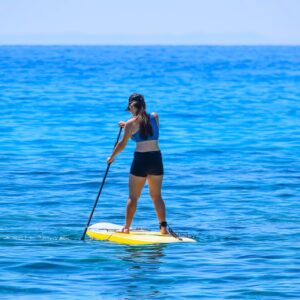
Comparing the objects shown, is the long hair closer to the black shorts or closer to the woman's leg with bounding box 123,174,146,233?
the black shorts

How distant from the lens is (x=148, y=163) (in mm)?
14070

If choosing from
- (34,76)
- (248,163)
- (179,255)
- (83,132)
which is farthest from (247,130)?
(34,76)

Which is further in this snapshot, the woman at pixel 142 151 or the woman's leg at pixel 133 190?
→ the woman's leg at pixel 133 190

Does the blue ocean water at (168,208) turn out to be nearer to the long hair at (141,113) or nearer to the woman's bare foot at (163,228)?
the woman's bare foot at (163,228)

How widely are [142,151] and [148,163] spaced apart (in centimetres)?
17

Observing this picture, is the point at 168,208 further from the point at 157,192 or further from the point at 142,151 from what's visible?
the point at 142,151

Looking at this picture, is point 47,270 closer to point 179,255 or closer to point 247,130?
point 179,255

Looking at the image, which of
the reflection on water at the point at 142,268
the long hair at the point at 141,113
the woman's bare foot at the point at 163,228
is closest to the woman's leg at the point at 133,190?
the woman's bare foot at the point at 163,228

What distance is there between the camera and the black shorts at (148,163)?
14.1 m

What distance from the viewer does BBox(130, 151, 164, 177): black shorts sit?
553 inches

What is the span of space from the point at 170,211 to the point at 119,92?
1634 inches

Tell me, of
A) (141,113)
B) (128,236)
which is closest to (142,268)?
(128,236)

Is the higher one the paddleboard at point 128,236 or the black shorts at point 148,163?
the black shorts at point 148,163

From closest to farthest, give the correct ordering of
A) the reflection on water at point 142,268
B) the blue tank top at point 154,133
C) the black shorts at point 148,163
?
the reflection on water at point 142,268 → the blue tank top at point 154,133 → the black shorts at point 148,163
